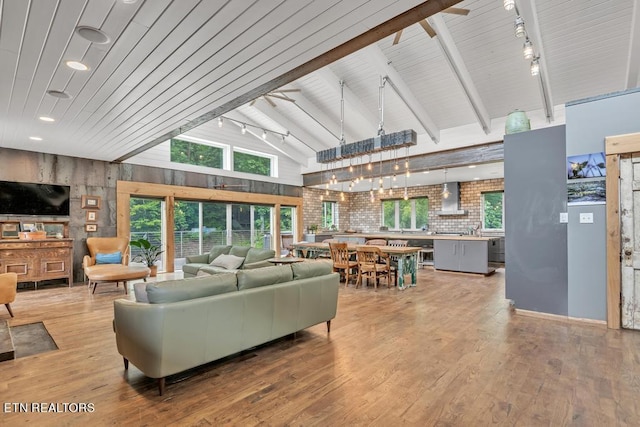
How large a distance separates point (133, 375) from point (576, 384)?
11.4ft

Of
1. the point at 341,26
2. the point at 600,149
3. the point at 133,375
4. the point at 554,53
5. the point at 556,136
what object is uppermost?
the point at 554,53

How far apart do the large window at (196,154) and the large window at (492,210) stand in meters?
8.25

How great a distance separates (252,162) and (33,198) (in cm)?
513

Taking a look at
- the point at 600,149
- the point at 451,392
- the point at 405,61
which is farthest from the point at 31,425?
the point at 405,61

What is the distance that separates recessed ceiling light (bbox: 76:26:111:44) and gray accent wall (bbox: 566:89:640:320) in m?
4.97

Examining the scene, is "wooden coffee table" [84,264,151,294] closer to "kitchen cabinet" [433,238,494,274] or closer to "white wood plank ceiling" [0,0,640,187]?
"white wood plank ceiling" [0,0,640,187]

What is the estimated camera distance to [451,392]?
2.26 meters

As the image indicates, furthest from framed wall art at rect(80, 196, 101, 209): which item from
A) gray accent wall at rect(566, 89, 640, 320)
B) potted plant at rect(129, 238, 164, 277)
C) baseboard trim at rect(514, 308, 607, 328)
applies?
gray accent wall at rect(566, 89, 640, 320)

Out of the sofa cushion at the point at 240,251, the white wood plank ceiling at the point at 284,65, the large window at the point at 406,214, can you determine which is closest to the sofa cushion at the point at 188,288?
the white wood plank ceiling at the point at 284,65

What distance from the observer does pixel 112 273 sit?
214 inches

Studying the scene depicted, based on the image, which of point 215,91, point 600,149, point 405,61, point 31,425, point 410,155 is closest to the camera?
point 31,425

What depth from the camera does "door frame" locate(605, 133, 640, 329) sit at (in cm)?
355

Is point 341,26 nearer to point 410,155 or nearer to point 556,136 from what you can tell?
point 556,136

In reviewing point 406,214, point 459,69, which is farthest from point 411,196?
point 459,69
